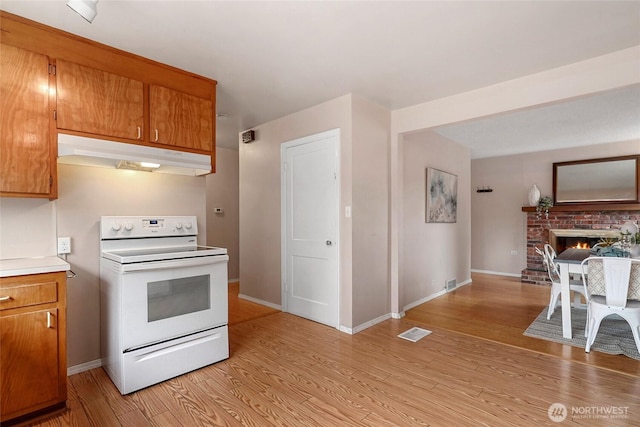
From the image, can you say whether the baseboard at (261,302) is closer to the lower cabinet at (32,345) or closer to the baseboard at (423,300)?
the baseboard at (423,300)

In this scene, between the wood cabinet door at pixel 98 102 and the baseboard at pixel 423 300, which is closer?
the wood cabinet door at pixel 98 102

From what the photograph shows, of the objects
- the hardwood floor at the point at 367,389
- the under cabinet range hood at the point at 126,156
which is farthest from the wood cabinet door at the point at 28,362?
the under cabinet range hood at the point at 126,156

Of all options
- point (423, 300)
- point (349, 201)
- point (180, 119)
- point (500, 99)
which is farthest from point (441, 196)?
point (180, 119)

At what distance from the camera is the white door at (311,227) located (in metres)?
3.48

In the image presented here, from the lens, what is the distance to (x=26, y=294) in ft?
6.06

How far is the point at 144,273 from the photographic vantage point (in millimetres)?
2221

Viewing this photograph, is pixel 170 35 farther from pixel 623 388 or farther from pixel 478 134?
pixel 478 134

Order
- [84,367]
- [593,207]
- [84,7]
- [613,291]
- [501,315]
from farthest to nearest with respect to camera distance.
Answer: [593,207]
[501,315]
[613,291]
[84,367]
[84,7]

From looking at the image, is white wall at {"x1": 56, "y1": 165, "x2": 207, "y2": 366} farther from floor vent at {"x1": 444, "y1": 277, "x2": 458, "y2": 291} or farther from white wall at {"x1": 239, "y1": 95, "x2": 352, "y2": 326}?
floor vent at {"x1": 444, "y1": 277, "x2": 458, "y2": 291}

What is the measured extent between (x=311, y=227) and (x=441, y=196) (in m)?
2.34

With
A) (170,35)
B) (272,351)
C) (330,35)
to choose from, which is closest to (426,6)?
(330,35)

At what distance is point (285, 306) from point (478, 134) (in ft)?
12.6

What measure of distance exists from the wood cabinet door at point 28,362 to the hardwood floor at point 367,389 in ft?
0.58
